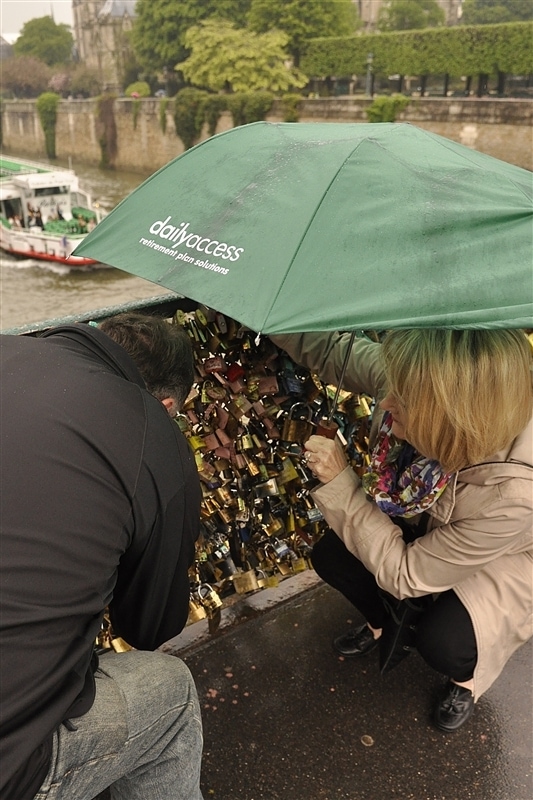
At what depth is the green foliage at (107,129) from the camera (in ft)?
135

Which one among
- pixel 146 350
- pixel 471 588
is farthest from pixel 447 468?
pixel 146 350

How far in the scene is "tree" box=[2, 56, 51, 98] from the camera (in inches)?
2324

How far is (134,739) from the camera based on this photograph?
1.50 meters

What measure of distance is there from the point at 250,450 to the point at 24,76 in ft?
215

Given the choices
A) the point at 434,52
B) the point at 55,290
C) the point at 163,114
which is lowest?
the point at 55,290

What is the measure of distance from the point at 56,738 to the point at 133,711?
175 millimetres

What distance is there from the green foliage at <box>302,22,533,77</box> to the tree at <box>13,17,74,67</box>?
→ 4210 centimetres

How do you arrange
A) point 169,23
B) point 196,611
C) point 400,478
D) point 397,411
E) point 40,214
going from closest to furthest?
1. point 397,411
2. point 400,478
3. point 196,611
4. point 40,214
5. point 169,23

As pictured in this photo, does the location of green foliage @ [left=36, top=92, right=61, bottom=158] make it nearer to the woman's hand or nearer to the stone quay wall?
the stone quay wall

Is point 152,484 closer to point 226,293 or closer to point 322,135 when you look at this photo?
point 226,293

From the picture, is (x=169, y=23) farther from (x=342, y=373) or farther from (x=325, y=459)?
(x=325, y=459)

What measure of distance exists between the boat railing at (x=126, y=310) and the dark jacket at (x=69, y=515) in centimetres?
51

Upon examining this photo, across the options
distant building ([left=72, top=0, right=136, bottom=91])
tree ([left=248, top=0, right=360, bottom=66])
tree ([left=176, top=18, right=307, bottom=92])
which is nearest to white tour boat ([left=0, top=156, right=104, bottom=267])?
tree ([left=176, top=18, right=307, bottom=92])

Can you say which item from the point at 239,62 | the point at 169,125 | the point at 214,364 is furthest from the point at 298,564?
the point at 169,125
